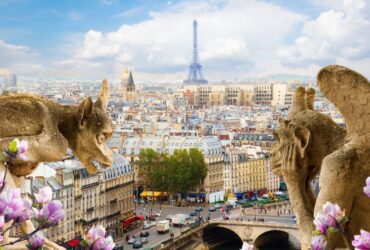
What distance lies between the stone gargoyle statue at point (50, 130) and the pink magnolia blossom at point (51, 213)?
0.93 meters

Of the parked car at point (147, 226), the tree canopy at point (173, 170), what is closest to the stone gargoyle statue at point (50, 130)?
the parked car at point (147, 226)

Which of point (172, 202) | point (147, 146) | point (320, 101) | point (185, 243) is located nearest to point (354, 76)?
point (185, 243)

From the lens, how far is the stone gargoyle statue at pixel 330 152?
252 cm

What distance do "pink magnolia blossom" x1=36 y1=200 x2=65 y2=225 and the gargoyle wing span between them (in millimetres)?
1215

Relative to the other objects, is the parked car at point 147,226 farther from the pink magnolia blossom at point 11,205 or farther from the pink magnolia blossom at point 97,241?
the pink magnolia blossom at point 11,205

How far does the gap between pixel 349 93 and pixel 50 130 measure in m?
1.21

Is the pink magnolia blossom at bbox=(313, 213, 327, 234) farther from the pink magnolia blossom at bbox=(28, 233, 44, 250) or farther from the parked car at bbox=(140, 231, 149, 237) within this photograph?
the parked car at bbox=(140, 231, 149, 237)

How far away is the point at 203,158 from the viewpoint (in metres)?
40.5

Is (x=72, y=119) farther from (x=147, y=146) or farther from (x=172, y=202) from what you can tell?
(x=147, y=146)

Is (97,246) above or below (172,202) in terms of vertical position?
above

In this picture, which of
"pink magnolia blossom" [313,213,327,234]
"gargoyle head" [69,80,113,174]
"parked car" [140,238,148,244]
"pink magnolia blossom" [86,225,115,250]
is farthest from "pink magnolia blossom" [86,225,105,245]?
"parked car" [140,238,148,244]

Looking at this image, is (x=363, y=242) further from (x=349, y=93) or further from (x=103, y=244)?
(x=349, y=93)

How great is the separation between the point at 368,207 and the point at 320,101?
9525 cm

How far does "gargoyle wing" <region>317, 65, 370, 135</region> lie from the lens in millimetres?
2592
